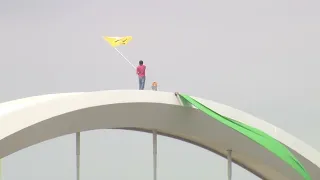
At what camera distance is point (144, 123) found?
18.2 m

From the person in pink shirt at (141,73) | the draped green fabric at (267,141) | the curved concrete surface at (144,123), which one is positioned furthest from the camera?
the person in pink shirt at (141,73)

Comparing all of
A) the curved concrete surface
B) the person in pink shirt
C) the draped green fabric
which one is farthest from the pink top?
the draped green fabric

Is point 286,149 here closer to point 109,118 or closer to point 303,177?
point 303,177

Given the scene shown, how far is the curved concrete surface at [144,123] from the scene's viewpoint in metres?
16.0

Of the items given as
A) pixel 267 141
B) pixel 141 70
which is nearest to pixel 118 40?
pixel 141 70

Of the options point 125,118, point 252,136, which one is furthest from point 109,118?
point 252,136

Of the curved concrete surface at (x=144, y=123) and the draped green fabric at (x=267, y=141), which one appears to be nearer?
the curved concrete surface at (x=144, y=123)

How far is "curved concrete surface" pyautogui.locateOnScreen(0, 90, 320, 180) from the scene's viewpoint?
1595cm

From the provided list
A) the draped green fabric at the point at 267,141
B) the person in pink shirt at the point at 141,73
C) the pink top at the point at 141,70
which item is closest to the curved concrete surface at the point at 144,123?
the draped green fabric at the point at 267,141

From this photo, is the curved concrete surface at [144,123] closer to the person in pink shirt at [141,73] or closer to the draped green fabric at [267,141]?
the draped green fabric at [267,141]

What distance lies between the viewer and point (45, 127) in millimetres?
16266

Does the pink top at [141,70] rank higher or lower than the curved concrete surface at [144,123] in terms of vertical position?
higher

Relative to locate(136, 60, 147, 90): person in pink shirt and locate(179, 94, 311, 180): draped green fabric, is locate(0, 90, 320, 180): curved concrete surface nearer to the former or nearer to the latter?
locate(179, 94, 311, 180): draped green fabric

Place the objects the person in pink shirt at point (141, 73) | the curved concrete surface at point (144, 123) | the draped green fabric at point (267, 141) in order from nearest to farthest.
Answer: the curved concrete surface at point (144, 123), the draped green fabric at point (267, 141), the person in pink shirt at point (141, 73)
